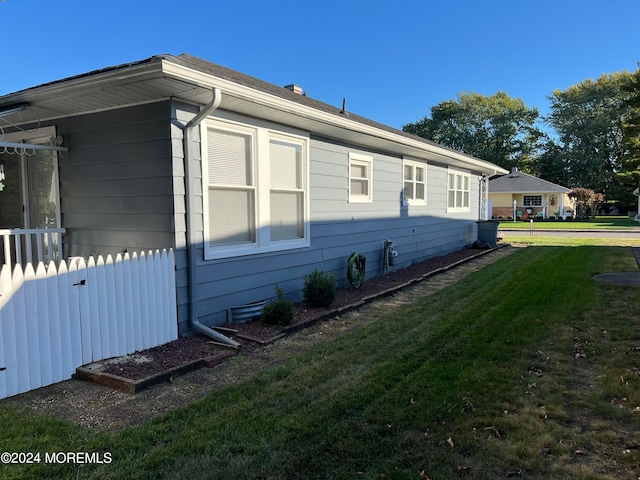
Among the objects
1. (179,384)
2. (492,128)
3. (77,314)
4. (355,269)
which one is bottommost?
(179,384)

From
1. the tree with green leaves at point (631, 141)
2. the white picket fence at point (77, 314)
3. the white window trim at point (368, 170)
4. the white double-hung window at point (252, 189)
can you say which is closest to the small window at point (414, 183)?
the white window trim at point (368, 170)

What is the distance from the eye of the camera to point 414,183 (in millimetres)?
10766

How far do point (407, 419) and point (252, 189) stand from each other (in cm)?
375

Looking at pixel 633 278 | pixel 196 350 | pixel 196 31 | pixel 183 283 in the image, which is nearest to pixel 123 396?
pixel 196 350

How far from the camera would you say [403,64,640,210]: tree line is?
137 feet

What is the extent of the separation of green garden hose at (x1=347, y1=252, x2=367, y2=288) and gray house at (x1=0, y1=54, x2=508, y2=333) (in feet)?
0.71

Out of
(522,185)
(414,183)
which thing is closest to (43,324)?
(414,183)

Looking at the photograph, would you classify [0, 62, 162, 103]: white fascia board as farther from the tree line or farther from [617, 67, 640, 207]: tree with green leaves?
the tree line

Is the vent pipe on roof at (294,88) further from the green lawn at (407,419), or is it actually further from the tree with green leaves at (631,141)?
the tree with green leaves at (631,141)

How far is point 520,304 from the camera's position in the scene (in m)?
6.55

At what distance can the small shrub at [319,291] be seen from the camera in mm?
6297

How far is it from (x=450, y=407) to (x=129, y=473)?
7.25 ft

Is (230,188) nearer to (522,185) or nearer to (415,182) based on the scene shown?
(415,182)

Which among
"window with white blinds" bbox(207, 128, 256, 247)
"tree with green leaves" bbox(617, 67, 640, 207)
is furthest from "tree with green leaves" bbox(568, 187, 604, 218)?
"window with white blinds" bbox(207, 128, 256, 247)
